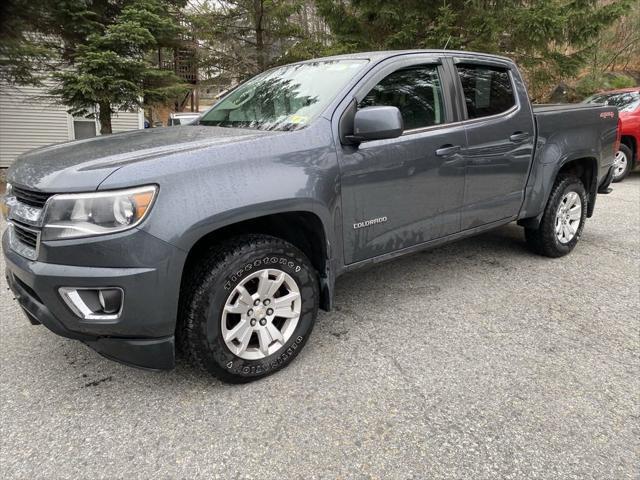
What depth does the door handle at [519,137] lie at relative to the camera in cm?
373

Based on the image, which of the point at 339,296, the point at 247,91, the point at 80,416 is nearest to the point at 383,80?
the point at 247,91

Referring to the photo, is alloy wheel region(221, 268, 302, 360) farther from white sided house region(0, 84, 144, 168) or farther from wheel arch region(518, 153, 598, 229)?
white sided house region(0, 84, 144, 168)

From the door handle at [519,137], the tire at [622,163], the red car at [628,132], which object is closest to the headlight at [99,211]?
the door handle at [519,137]

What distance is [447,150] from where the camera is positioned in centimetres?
321

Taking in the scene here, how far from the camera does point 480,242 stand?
5.08 m

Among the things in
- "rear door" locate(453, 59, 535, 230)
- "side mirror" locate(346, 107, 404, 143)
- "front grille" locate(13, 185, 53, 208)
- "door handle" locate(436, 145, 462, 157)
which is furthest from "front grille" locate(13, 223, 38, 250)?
"rear door" locate(453, 59, 535, 230)

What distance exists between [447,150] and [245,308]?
1795 millimetres

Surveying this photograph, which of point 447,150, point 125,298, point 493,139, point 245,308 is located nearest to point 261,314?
point 245,308

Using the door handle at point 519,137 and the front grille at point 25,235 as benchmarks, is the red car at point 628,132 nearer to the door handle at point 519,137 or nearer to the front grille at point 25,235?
the door handle at point 519,137

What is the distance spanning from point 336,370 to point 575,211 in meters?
3.19

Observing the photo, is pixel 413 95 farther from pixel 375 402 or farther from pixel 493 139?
pixel 375 402

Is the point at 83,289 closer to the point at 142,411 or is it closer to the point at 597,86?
the point at 142,411

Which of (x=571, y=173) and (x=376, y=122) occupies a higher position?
(x=376, y=122)

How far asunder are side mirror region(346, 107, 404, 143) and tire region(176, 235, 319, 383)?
29.9 inches
